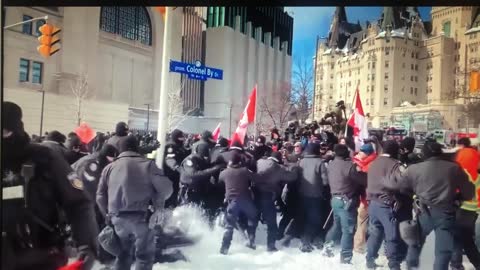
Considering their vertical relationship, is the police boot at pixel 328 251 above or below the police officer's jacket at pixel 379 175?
below

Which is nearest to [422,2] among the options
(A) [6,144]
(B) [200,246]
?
(B) [200,246]

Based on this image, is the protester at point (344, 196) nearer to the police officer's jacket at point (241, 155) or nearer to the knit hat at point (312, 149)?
the knit hat at point (312, 149)

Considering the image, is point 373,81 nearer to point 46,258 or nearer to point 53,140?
point 53,140

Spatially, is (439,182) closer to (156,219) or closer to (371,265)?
(371,265)

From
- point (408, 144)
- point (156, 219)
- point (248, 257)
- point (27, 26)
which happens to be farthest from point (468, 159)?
point (27, 26)

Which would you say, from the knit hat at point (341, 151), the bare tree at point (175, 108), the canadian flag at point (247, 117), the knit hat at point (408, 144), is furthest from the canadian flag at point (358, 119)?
the bare tree at point (175, 108)

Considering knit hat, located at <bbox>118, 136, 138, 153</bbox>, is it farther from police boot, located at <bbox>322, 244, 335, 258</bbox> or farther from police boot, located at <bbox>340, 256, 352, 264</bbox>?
police boot, located at <bbox>340, 256, 352, 264</bbox>
